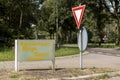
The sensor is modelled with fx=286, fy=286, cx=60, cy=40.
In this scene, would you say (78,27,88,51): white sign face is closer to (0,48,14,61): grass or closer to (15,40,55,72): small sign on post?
(15,40,55,72): small sign on post

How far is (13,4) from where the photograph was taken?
45.2m

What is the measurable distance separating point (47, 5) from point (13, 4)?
1620 cm

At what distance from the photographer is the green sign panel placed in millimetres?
10961

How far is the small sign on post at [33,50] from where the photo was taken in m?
10.9

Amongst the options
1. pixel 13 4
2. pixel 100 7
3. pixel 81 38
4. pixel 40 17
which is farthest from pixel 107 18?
pixel 81 38

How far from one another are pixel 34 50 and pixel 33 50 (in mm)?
41

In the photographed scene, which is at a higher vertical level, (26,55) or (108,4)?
(108,4)

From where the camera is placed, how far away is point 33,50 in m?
→ 11.1

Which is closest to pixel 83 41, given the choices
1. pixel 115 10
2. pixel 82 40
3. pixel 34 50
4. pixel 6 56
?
pixel 82 40

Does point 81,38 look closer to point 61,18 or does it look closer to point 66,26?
point 61,18

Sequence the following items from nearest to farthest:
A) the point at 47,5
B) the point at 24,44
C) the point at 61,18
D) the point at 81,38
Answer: the point at 24,44, the point at 81,38, the point at 61,18, the point at 47,5

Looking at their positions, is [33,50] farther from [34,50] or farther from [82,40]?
[82,40]

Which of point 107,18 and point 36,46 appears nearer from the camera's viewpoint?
point 36,46

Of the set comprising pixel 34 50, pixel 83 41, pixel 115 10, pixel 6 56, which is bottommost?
pixel 6 56
